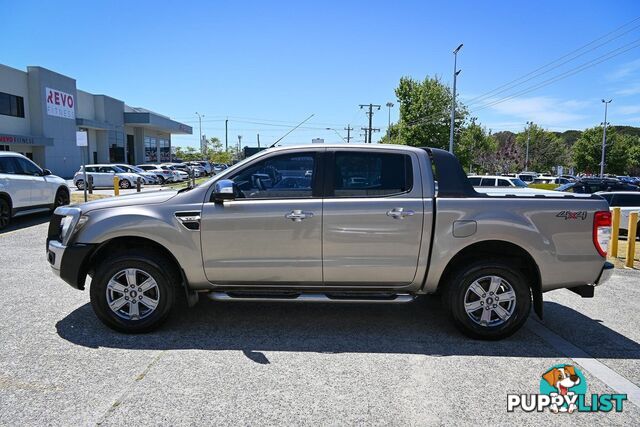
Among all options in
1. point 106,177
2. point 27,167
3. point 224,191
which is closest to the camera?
point 224,191

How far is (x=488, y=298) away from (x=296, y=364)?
1.92 m

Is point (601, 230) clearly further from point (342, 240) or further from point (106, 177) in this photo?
point (106, 177)

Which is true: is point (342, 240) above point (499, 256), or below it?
above

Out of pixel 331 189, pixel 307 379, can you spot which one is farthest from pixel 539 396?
pixel 331 189

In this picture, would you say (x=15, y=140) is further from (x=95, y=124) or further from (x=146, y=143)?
(x=146, y=143)

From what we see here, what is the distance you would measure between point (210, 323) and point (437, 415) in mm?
2542

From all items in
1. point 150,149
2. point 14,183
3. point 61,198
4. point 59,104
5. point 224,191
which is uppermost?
point 59,104

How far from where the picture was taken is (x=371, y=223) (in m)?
4.18

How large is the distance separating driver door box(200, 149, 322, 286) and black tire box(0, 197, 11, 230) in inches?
345

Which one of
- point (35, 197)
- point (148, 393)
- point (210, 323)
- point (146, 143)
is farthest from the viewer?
point (146, 143)

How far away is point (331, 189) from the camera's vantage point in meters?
4.30

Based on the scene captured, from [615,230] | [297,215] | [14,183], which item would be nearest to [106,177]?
[14,183]

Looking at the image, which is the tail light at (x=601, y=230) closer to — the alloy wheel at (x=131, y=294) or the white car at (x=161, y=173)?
the alloy wheel at (x=131, y=294)

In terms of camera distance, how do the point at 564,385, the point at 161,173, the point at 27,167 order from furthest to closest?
Result: the point at 161,173 < the point at 27,167 < the point at 564,385
